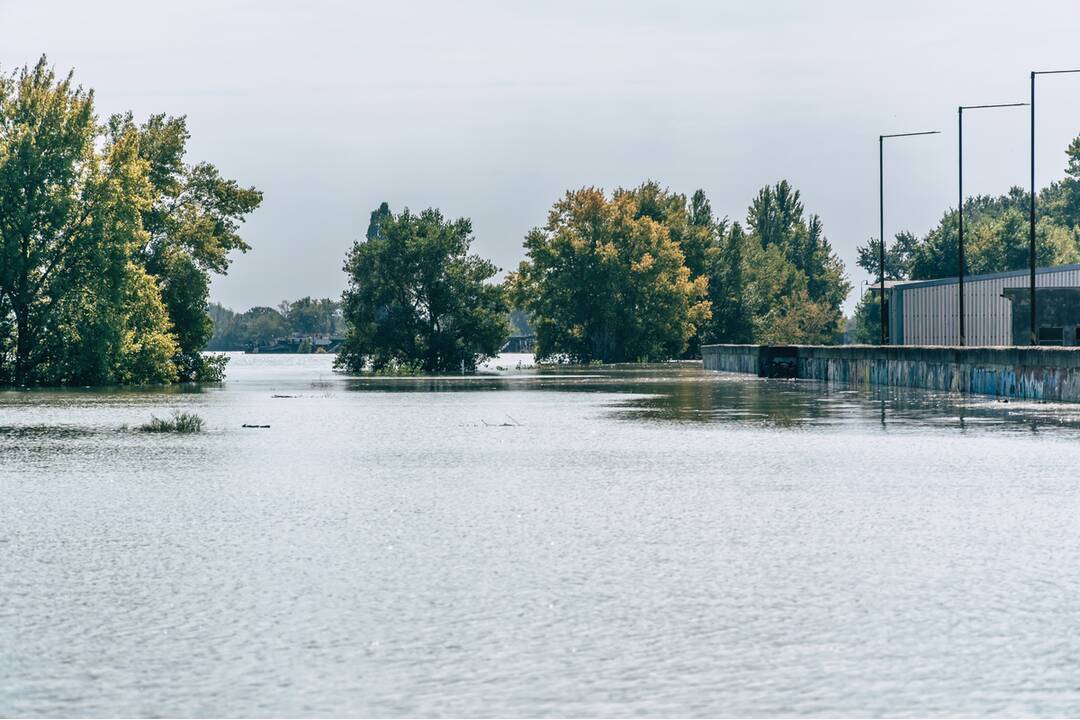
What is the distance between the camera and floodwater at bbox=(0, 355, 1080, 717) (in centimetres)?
701

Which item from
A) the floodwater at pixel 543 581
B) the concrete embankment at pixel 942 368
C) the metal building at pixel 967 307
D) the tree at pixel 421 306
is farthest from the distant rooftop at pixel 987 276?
the floodwater at pixel 543 581

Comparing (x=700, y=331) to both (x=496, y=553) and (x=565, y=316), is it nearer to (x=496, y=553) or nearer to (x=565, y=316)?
(x=565, y=316)

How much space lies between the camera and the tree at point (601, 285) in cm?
12269

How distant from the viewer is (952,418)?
2936cm

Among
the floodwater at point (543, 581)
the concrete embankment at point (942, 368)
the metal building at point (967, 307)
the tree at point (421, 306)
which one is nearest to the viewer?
the floodwater at point (543, 581)

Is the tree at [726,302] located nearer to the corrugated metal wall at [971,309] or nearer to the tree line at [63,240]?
the corrugated metal wall at [971,309]

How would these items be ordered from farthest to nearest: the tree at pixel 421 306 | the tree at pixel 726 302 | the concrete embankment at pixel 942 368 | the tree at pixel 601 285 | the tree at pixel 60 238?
the tree at pixel 726 302, the tree at pixel 601 285, the tree at pixel 421 306, the tree at pixel 60 238, the concrete embankment at pixel 942 368

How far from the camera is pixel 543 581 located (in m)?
10.0

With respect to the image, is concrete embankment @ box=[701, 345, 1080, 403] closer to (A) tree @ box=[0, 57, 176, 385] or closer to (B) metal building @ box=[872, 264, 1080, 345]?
(B) metal building @ box=[872, 264, 1080, 345]

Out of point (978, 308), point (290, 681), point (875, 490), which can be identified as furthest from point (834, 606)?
point (978, 308)

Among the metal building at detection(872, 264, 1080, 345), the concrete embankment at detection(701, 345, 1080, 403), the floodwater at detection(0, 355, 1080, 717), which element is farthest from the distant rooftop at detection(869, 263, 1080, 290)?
the floodwater at detection(0, 355, 1080, 717)

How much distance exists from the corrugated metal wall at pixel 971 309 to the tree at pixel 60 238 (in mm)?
43437

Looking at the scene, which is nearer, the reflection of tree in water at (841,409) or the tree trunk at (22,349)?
the reflection of tree in water at (841,409)

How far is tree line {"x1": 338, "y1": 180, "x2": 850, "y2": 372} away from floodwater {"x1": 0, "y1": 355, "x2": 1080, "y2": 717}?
78.0m
